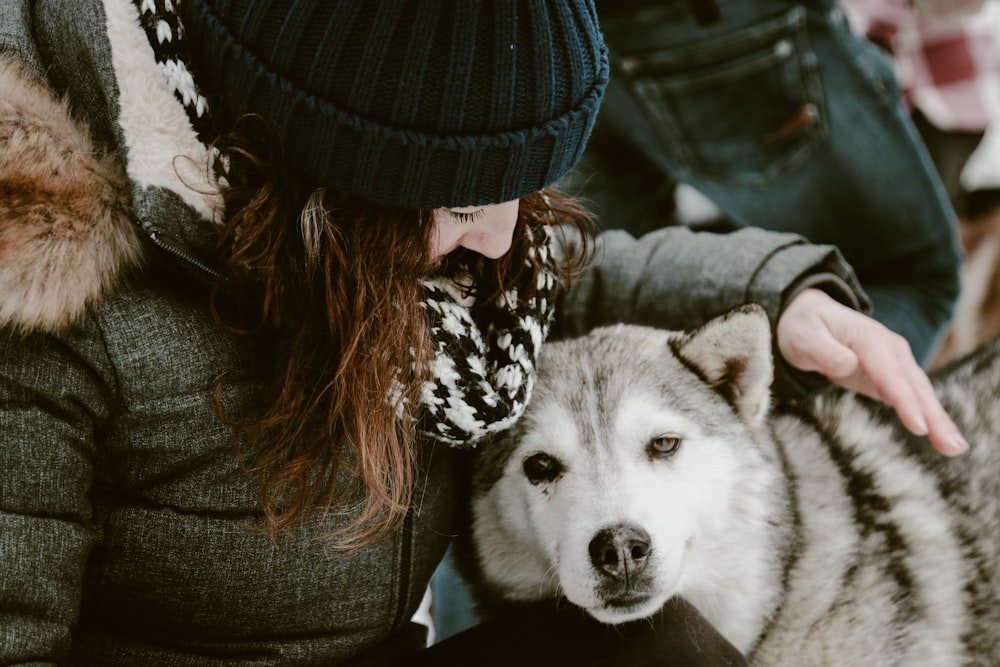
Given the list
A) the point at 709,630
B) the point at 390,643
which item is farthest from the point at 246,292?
the point at 709,630

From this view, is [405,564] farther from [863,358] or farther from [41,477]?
[863,358]

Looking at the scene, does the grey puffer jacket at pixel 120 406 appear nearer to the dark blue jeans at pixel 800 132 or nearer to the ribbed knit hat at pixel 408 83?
the ribbed knit hat at pixel 408 83

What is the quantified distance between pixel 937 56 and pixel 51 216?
2.83 metres

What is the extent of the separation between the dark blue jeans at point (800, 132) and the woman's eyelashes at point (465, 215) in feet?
3.81

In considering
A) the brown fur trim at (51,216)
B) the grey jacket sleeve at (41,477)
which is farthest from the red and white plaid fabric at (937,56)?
the grey jacket sleeve at (41,477)

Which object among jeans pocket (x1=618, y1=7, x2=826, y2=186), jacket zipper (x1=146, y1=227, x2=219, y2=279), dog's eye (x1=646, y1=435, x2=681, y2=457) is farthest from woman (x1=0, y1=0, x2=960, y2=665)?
jeans pocket (x1=618, y1=7, x2=826, y2=186)

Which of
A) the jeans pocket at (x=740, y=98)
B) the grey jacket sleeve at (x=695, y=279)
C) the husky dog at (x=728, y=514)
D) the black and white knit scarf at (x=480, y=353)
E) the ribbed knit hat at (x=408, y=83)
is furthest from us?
the jeans pocket at (x=740, y=98)

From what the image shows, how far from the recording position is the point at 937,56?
2.85 meters

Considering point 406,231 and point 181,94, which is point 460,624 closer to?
point 406,231

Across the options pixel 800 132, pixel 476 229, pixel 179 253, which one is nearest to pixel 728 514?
pixel 476 229

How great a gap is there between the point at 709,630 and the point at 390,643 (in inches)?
21.6

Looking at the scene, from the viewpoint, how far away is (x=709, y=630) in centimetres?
136

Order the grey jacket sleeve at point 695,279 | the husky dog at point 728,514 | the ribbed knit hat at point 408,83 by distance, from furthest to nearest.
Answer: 1. the grey jacket sleeve at point 695,279
2. the husky dog at point 728,514
3. the ribbed knit hat at point 408,83

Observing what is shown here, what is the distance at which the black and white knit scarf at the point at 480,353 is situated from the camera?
1.22m
